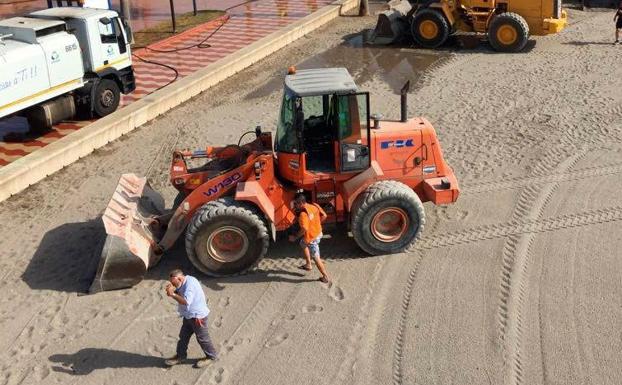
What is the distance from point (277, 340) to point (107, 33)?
32.4 ft

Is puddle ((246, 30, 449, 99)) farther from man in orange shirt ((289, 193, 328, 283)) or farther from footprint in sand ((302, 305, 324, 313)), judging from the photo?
footprint in sand ((302, 305, 324, 313))

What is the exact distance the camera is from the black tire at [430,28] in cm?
1881

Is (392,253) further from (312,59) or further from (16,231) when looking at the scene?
(312,59)

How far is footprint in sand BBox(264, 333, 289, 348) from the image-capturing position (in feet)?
25.0

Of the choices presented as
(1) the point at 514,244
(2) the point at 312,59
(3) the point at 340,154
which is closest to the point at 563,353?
(1) the point at 514,244

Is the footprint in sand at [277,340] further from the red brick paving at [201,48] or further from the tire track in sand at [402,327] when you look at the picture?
the red brick paving at [201,48]

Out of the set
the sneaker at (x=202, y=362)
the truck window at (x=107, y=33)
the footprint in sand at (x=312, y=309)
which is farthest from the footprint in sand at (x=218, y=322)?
the truck window at (x=107, y=33)

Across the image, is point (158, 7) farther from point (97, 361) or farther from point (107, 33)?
point (97, 361)

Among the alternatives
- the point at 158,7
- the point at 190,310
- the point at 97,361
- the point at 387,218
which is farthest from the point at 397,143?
the point at 158,7

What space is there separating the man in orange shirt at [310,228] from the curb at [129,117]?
5.64 metres

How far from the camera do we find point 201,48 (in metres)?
Answer: 19.6

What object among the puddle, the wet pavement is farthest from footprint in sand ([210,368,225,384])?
the wet pavement

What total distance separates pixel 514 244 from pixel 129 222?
5.05 m

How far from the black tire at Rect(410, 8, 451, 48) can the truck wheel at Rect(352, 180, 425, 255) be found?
35.9ft
